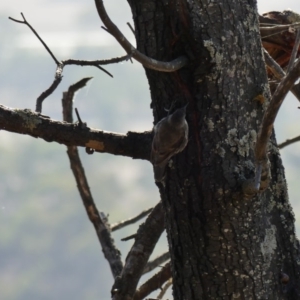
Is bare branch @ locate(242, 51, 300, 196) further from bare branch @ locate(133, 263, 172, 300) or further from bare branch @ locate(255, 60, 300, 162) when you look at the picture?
bare branch @ locate(133, 263, 172, 300)

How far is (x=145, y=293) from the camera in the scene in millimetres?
4109

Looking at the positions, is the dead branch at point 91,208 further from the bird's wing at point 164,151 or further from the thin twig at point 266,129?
the thin twig at point 266,129

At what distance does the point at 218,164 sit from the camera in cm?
273

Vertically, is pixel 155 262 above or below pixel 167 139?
above

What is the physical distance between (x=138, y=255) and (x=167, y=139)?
101 centimetres

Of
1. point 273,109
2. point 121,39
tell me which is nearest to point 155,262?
point 273,109

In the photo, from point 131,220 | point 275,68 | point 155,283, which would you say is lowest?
point 155,283

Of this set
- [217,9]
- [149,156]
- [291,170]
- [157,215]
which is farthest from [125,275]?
[291,170]

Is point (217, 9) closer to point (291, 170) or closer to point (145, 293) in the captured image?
point (145, 293)

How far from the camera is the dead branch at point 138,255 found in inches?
143

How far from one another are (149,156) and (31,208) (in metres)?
62.9

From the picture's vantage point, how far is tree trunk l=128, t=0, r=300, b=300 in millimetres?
2707

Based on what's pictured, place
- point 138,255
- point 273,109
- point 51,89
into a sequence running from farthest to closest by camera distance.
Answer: point 138,255
point 51,89
point 273,109

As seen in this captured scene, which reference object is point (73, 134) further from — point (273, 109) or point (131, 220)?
point (131, 220)
